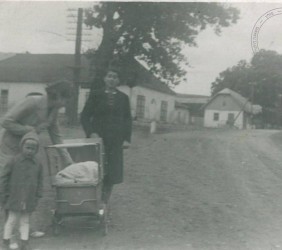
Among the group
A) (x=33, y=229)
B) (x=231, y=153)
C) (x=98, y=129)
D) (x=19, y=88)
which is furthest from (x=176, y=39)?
(x=19, y=88)

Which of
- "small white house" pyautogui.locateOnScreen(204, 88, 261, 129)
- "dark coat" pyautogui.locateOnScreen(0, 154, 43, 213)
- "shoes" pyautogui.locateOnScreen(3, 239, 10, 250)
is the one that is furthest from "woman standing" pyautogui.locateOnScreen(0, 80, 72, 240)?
"small white house" pyautogui.locateOnScreen(204, 88, 261, 129)

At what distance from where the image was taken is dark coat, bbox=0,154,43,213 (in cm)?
424

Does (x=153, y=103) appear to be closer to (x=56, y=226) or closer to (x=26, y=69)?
(x=26, y=69)

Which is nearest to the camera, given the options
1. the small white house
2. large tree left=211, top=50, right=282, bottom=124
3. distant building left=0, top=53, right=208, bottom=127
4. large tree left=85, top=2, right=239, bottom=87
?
large tree left=211, top=50, right=282, bottom=124

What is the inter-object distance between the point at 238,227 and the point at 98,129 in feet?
6.38

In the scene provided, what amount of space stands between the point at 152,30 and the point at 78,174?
6.74 metres

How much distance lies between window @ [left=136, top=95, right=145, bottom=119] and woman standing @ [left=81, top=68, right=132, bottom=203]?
40.8ft

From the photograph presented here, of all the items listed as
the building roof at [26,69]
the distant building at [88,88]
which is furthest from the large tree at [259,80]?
the building roof at [26,69]

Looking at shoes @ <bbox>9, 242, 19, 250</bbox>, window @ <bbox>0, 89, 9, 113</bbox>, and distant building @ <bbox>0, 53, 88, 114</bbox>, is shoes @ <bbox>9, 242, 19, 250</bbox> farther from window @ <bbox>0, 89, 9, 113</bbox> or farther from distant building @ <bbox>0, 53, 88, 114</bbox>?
window @ <bbox>0, 89, 9, 113</bbox>

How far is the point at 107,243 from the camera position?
462cm

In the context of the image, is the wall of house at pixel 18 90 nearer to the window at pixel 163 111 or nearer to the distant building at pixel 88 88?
the distant building at pixel 88 88

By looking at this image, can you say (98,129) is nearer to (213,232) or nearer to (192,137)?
(213,232)

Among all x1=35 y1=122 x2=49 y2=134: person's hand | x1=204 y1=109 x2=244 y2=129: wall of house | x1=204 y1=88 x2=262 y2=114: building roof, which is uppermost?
x1=204 y1=88 x2=262 y2=114: building roof

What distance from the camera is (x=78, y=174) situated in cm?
462
